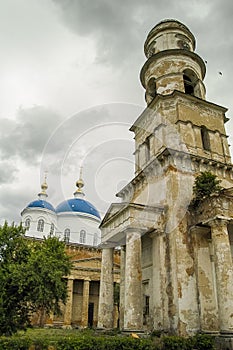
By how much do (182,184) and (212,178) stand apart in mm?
1905

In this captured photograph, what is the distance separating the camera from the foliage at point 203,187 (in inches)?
697

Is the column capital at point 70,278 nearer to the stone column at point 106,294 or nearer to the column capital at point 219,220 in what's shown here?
the stone column at point 106,294

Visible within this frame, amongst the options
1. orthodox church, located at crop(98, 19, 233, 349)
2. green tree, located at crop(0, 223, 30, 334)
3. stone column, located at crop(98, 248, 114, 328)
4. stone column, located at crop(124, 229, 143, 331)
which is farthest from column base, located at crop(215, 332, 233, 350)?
green tree, located at crop(0, 223, 30, 334)

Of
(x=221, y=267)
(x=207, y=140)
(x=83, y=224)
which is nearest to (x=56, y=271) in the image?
(x=221, y=267)

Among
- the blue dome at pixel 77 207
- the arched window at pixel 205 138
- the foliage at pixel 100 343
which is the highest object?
the blue dome at pixel 77 207

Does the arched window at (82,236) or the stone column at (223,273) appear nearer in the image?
the stone column at (223,273)

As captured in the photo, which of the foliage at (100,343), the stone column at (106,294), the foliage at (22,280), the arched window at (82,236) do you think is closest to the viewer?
the foliage at (100,343)

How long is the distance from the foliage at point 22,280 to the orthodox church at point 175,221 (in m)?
4.41

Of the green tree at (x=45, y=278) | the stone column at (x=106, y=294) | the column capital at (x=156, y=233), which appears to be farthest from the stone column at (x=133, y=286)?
the stone column at (x=106, y=294)

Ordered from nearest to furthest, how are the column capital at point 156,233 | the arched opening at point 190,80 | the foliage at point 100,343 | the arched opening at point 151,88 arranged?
the foliage at point 100,343
the column capital at point 156,233
the arched opening at point 190,80
the arched opening at point 151,88

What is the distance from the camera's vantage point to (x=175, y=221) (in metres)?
17.5

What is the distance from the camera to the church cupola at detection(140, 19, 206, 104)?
25.7 meters

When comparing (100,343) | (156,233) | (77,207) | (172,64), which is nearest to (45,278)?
(100,343)

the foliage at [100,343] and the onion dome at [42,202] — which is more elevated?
the onion dome at [42,202]
